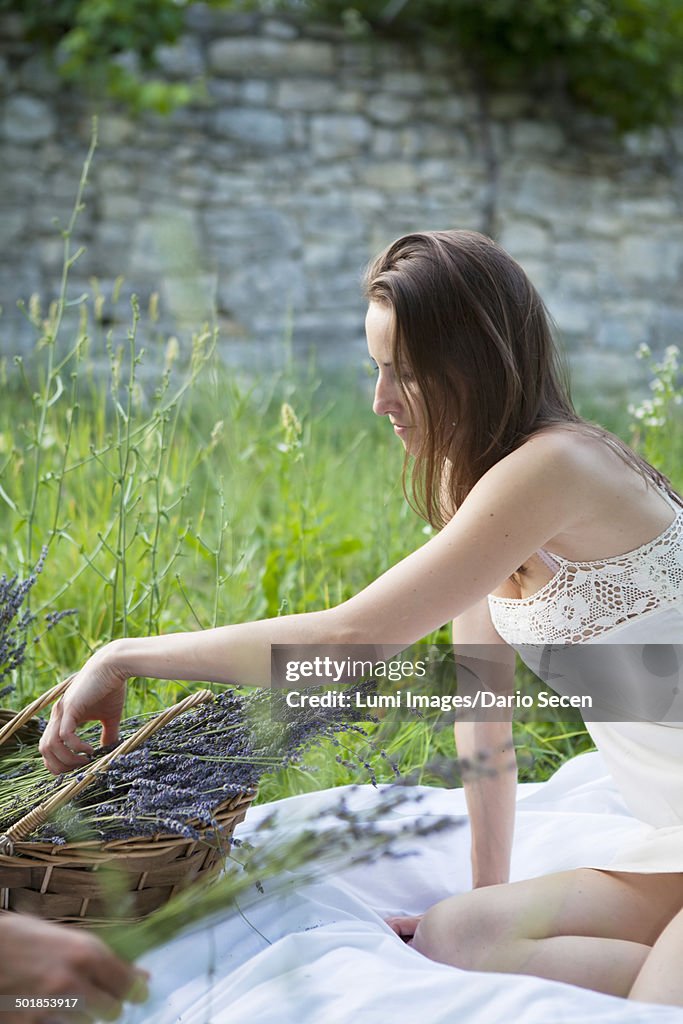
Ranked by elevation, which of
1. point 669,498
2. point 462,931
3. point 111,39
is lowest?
point 462,931

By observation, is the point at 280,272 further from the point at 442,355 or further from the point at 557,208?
the point at 442,355

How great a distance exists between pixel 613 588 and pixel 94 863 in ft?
2.54

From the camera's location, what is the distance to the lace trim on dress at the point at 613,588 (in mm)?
1409

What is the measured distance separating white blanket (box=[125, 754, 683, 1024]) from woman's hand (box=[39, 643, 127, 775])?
0.82 feet

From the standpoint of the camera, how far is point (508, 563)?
50.7 inches

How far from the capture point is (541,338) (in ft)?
4.79

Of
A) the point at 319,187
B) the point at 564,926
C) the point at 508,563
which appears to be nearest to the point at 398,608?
the point at 508,563

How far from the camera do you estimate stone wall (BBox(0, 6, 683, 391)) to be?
18.9 feet

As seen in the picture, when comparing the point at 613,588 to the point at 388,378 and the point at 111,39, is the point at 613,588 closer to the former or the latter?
the point at 388,378

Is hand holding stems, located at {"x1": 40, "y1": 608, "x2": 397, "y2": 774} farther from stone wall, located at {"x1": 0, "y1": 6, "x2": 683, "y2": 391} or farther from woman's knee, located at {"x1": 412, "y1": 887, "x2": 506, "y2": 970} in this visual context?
stone wall, located at {"x1": 0, "y1": 6, "x2": 683, "y2": 391}

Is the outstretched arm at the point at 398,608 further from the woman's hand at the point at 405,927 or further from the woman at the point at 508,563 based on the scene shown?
the woman's hand at the point at 405,927

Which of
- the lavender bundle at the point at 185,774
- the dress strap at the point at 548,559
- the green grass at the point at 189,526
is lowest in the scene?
the green grass at the point at 189,526

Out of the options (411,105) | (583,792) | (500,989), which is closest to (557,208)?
(411,105)

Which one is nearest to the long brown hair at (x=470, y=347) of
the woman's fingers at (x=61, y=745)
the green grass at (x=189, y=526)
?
the green grass at (x=189, y=526)
